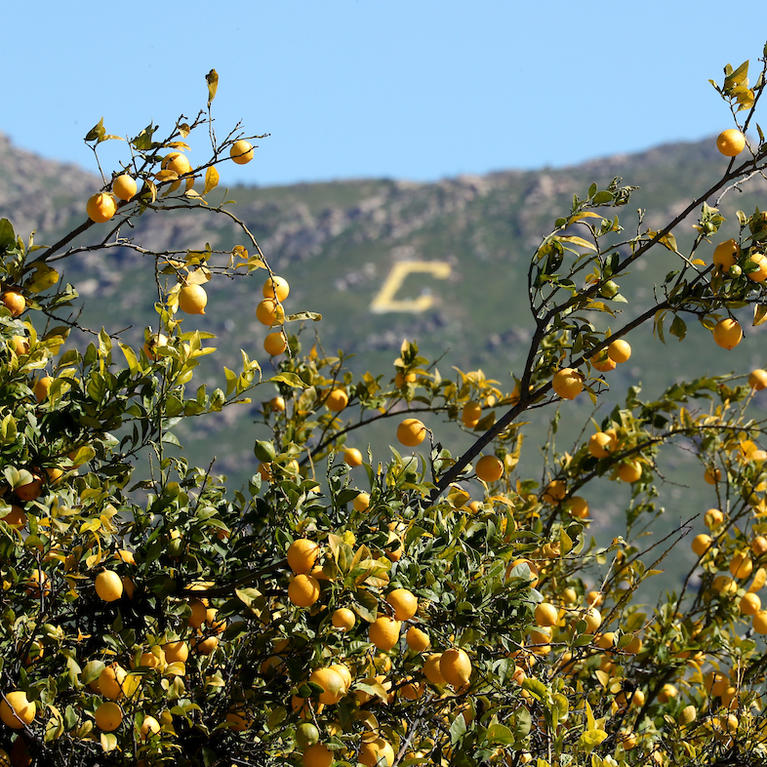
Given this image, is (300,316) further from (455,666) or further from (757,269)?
(757,269)

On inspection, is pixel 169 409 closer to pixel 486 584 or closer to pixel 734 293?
pixel 486 584

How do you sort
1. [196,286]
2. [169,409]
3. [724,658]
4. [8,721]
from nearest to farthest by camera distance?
1. [8,721]
2. [169,409]
3. [196,286]
4. [724,658]

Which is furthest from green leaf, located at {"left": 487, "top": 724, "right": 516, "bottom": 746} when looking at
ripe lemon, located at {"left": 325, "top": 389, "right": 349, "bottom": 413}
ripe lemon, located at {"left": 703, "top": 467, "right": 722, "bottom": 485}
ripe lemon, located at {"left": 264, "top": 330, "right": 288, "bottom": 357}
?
ripe lemon, located at {"left": 703, "top": 467, "right": 722, "bottom": 485}

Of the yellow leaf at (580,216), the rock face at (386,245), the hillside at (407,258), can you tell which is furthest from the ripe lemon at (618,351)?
the rock face at (386,245)

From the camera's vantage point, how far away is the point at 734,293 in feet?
8.79

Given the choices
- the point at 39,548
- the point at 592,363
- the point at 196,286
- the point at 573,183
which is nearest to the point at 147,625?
the point at 39,548

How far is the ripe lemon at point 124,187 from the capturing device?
278cm

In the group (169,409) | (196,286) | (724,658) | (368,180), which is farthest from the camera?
(368,180)

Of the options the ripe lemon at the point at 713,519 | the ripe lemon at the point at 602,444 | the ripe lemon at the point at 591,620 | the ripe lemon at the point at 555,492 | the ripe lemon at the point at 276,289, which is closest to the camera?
the ripe lemon at the point at 276,289

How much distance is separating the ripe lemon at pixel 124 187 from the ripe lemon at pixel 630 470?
6.70 feet

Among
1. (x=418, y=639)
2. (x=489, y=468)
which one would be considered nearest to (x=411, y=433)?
→ (x=489, y=468)

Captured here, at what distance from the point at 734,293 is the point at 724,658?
2.03 metres

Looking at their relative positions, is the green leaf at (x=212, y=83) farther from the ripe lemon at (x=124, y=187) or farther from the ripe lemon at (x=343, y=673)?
the ripe lemon at (x=343, y=673)

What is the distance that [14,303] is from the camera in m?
2.80
